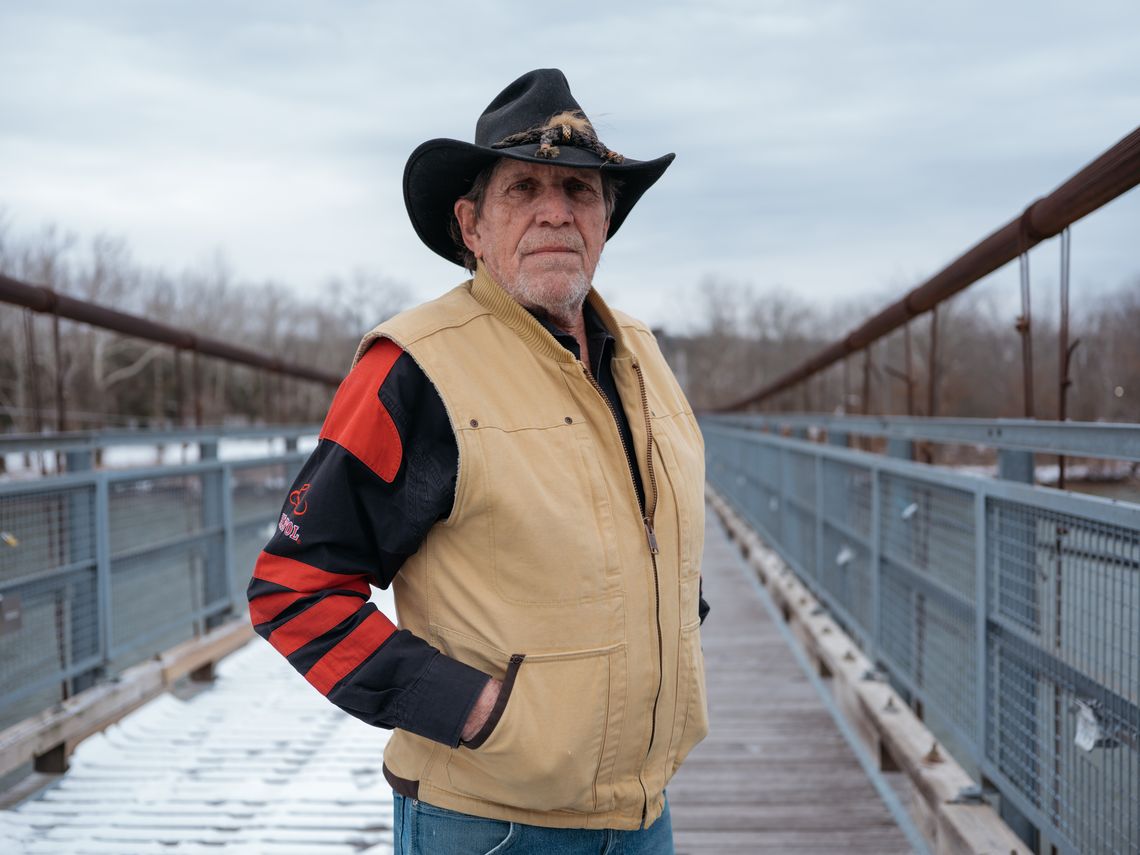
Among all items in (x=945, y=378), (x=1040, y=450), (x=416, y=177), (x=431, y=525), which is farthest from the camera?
(x=945, y=378)

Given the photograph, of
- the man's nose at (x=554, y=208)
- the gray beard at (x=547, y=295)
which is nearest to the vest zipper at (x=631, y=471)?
the gray beard at (x=547, y=295)

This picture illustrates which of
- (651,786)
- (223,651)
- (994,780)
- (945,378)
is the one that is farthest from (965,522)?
(945,378)

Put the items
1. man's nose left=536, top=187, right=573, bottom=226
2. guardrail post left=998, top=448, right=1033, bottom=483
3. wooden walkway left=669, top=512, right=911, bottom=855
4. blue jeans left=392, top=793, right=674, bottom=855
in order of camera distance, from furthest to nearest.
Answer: wooden walkway left=669, top=512, right=911, bottom=855, guardrail post left=998, top=448, right=1033, bottom=483, man's nose left=536, top=187, right=573, bottom=226, blue jeans left=392, top=793, right=674, bottom=855

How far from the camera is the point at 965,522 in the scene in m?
2.95

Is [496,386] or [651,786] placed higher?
[496,386]

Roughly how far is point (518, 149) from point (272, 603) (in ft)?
2.64

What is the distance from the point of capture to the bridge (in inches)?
87.0

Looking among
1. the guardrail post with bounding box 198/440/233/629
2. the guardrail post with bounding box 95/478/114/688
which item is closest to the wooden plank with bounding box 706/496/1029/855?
the guardrail post with bounding box 95/478/114/688

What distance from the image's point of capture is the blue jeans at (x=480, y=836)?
5.08 feet

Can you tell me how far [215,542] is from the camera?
567cm

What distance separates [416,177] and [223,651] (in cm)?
419

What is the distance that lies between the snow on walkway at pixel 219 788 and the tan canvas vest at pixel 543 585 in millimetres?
1791

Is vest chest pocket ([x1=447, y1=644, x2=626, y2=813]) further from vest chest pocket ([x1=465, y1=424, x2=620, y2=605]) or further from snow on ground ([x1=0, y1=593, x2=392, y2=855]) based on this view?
snow on ground ([x1=0, y1=593, x2=392, y2=855])

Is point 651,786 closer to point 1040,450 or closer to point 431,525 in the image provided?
point 431,525
